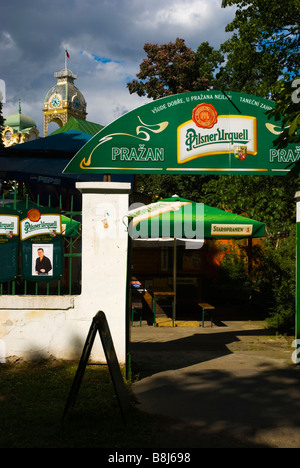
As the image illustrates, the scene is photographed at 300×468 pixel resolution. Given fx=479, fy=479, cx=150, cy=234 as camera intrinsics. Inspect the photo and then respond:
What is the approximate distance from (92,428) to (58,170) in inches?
414

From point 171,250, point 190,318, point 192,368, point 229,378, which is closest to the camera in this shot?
point 229,378

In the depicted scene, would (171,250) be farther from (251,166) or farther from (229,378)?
(229,378)

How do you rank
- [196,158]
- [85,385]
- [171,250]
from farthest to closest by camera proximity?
[171,250] < [196,158] < [85,385]

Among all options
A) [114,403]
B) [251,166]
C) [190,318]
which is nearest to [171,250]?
[190,318]

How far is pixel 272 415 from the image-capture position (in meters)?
5.00

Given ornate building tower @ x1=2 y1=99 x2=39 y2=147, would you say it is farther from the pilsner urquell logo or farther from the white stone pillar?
the white stone pillar

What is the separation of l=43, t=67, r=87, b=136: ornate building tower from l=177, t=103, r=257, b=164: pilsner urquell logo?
231 feet

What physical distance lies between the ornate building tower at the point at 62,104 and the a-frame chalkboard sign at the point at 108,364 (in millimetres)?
73227

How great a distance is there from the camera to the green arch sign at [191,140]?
24.2ft

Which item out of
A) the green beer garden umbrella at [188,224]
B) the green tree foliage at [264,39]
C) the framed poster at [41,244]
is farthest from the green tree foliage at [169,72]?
the framed poster at [41,244]

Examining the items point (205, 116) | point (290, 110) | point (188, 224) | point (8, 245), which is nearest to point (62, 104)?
point (188, 224)

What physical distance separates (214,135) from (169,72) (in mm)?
20331

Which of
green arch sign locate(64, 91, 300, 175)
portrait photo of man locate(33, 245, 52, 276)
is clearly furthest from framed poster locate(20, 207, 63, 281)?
green arch sign locate(64, 91, 300, 175)

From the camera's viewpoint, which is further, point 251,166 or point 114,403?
point 251,166
